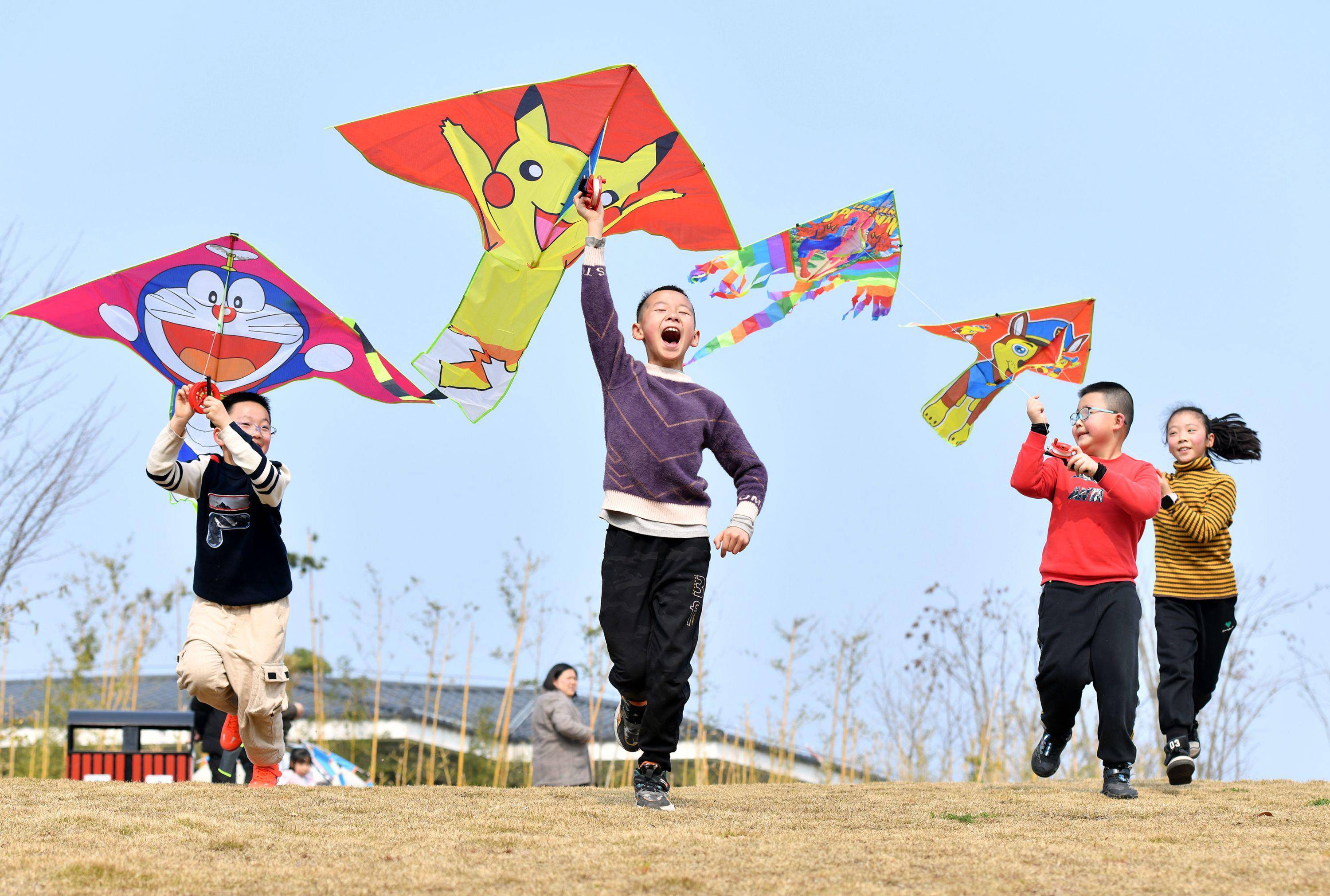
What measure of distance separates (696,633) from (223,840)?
150 cm

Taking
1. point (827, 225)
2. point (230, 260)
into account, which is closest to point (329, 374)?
point (230, 260)

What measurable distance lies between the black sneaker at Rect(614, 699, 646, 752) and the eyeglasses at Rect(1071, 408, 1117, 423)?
75.5 inches

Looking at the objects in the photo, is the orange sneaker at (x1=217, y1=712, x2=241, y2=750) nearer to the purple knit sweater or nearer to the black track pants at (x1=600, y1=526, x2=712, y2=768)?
the black track pants at (x1=600, y1=526, x2=712, y2=768)

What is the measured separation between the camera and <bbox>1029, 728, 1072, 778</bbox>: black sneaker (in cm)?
438

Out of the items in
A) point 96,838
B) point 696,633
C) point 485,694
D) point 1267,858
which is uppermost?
point 696,633

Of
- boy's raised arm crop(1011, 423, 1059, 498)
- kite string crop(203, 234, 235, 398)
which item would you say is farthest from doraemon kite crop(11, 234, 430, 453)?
boy's raised arm crop(1011, 423, 1059, 498)

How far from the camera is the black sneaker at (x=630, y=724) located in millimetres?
3859

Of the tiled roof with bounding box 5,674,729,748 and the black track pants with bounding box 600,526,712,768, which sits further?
the tiled roof with bounding box 5,674,729,748

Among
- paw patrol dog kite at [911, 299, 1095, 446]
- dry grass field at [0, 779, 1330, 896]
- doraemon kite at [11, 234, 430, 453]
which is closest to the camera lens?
dry grass field at [0, 779, 1330, 896]

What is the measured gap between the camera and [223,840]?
2758 mm

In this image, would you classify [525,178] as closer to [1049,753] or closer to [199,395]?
[199,395]

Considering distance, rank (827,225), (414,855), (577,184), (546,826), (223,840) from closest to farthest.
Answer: (414,855)
(223,840)
(546,826)
(577,184)
(827,225)

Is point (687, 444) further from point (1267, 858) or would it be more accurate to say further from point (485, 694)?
point (485, 694)

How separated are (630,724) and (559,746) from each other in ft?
10.3
